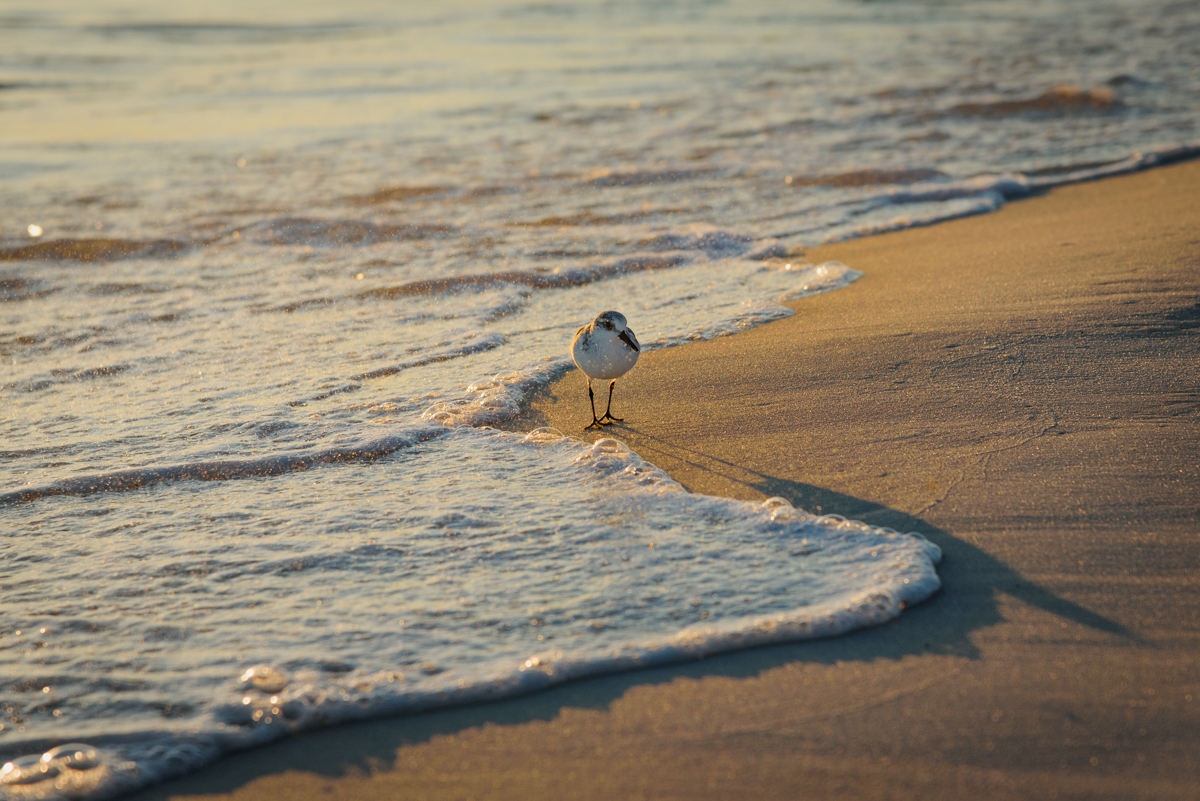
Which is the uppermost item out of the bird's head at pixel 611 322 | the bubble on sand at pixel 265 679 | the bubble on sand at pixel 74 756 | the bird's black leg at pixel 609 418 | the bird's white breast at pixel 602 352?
the bird's head at pixel 611 322

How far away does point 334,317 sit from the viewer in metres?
5.69

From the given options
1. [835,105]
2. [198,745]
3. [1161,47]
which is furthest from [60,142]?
[1161,47]

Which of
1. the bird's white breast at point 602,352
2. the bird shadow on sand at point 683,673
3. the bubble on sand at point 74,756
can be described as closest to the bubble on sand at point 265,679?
the bird shadow on sand at point 683,673

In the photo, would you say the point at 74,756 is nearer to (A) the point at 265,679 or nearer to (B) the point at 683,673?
(A) the point at 265,679

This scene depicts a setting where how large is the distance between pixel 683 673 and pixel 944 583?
0.83 metres

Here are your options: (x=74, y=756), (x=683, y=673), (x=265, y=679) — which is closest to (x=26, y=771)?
(x=74, y=756)

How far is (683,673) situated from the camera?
97.3 inches

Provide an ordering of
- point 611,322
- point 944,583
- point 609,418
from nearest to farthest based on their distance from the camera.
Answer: point 944,583 < point 611,322 < point 609,418

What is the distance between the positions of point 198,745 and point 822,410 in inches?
102

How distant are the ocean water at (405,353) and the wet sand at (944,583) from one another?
14 cm

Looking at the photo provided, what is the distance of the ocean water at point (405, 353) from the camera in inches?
102

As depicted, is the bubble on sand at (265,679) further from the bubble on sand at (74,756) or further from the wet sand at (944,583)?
the bubble on sand at (74,756)

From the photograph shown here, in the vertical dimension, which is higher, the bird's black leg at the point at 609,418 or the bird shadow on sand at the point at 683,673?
the bird's black leg at the point at 609,418

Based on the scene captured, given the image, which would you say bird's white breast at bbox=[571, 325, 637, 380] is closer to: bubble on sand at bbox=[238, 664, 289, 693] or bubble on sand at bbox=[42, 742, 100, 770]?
bubble on sand at bbox=[238, 664, 289, 693]
